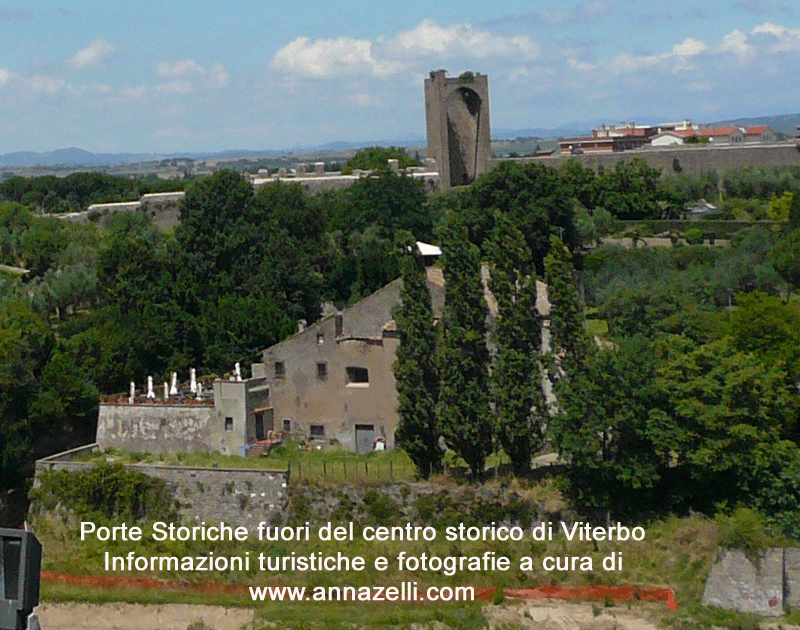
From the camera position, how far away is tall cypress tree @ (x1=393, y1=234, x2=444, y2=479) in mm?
25281

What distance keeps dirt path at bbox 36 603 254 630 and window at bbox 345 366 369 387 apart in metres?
7.80

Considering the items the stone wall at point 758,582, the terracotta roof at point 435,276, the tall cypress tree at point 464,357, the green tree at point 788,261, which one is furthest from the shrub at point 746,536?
the green tree at point 788,261

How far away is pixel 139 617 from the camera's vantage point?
21594 millimetres

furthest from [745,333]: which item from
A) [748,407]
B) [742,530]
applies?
[742,530]

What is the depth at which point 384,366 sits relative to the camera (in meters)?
28.0

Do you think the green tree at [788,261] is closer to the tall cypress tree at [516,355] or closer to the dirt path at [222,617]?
the tall cypress tree at [516,355]

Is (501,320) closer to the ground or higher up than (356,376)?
higher up

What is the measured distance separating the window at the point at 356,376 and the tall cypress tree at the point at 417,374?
1.84m

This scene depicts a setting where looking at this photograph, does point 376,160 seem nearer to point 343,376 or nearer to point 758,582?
point 343,376

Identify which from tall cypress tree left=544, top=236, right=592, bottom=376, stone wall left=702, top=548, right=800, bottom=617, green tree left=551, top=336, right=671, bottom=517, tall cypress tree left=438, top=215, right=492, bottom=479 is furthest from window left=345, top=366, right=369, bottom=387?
stone wall left=702, top=548, right=800, bottom=617

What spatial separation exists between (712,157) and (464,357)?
43.9 m

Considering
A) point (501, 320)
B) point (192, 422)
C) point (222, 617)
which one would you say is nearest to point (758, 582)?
point (501, 320)

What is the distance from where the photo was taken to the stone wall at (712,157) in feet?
212

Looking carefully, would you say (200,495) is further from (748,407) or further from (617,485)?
(748,407)
